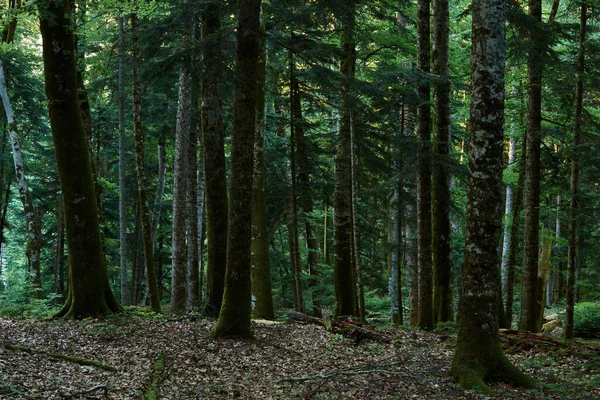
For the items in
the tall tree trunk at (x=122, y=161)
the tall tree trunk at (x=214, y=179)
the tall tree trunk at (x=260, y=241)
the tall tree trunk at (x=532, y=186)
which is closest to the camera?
the tall tree trunk at (x=214, y=179)

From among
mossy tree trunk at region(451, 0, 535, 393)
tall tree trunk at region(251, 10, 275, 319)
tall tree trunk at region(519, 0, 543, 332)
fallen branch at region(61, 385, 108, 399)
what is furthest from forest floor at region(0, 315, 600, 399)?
tall tree trunk at region(519, 0, 543, 332)

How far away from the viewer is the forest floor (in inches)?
238

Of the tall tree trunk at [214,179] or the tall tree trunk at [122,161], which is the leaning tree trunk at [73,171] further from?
the tall tree trunk at [214,179]

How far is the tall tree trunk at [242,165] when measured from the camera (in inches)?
335

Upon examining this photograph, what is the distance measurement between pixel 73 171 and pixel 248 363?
5483 millimetres

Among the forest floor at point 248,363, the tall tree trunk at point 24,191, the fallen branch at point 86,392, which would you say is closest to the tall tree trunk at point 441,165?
the forest floor at point 248,363

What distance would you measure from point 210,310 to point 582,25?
36.8 feet

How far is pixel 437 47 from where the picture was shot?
40.4ft

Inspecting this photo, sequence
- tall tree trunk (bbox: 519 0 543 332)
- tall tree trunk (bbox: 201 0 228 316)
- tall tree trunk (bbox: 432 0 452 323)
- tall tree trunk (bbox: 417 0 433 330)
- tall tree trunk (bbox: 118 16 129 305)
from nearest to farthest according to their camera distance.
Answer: tall tree trunk (bbox: 201 0 228 316)
tall tree trunk (bbox: 519 0 543 332)
tall tree trunk (bbox: 432 0 452 323)
tall tree trunk (bbox: 417 0 433 330)
tall tree trunk (bbox: 118 16 129 305)

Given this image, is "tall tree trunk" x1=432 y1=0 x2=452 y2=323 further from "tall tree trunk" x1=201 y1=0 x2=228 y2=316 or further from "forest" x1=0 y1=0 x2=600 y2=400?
"tall tree trunk" x1=201 y1=0 x2=228 y2=316

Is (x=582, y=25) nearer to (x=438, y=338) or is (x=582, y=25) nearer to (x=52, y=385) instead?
(x=438, y=338)

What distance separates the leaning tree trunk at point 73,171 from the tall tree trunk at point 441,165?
→ 784 cm

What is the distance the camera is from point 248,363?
787 centimetres

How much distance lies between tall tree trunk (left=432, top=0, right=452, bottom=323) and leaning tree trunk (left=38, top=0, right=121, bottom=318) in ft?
25.7
